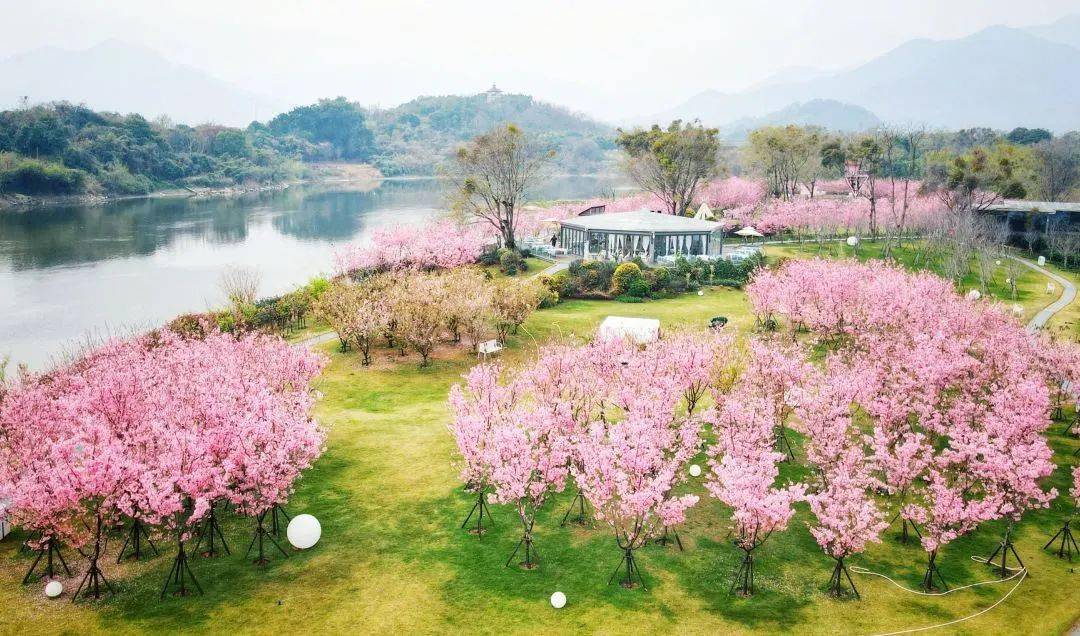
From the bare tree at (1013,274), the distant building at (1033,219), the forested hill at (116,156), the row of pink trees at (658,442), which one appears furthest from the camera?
the forested hill at (116,156)

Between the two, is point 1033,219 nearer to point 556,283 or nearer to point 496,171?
point 556,283

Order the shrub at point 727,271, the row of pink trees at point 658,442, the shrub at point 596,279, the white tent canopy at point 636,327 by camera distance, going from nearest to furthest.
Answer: the row of pink trees at point 658,442, the white tent canopy at point 636,327, the shrub at point 596,279, the shrub at point 727,271

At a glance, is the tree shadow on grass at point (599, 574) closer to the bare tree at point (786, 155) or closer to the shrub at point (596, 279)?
the shrub at point (596, 279)

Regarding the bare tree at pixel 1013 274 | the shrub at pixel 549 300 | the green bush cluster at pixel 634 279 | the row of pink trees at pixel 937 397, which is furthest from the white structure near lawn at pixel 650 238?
the row of pink trees at pixel 937 397

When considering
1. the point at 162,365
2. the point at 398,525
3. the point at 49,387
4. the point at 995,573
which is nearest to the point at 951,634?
the point at 995,573

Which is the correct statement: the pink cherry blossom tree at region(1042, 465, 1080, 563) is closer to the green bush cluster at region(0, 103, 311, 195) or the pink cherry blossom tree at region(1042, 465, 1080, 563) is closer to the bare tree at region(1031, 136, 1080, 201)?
the bare tree at region(1031, 136, 1080, 201)

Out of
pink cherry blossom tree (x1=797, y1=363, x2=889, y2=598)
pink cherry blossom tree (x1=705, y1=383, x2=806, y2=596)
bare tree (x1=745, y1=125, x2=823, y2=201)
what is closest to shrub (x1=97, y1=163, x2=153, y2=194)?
bare tree (x1=745, y1=125, x2=823, y2=201)

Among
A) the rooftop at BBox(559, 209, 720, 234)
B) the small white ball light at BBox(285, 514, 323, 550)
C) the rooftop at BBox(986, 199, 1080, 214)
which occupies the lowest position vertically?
the small white ball light at BBox(285, 514, 323, 550)
